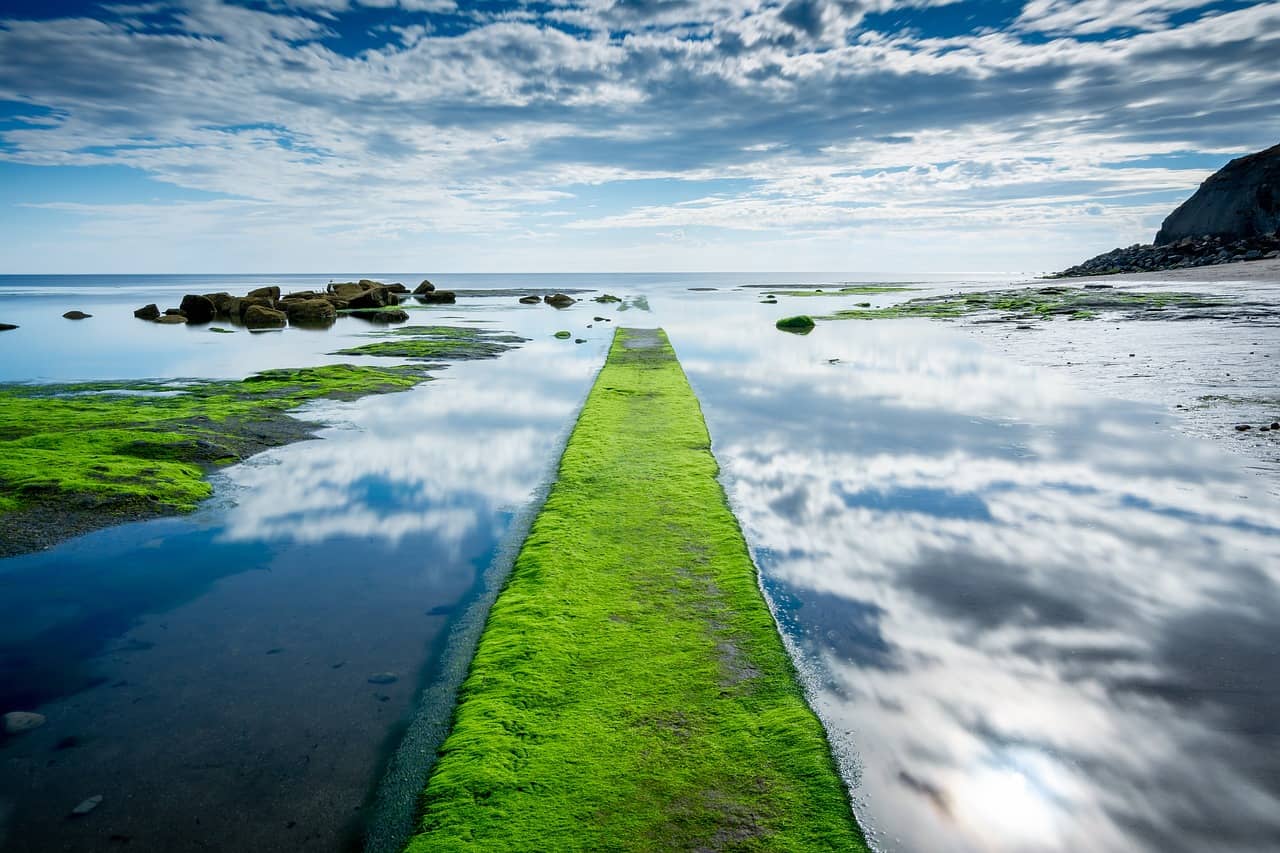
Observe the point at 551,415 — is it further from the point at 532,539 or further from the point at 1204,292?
the point at 1204,292

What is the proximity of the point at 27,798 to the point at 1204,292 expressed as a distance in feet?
236

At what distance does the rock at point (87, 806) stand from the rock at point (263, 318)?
186 ft

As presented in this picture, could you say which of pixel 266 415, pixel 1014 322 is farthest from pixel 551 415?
pixel 1014 322

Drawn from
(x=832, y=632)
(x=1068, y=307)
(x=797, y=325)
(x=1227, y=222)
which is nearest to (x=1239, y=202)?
(x=1227, y=222)

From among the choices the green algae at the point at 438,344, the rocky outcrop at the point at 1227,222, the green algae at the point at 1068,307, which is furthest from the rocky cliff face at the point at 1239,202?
the green algae at the point at 438,344

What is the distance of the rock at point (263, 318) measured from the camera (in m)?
56.2

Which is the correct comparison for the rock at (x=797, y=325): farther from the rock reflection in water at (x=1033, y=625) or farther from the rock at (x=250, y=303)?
the rock at (x=250, y=303)

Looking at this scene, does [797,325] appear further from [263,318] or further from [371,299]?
[371,299]

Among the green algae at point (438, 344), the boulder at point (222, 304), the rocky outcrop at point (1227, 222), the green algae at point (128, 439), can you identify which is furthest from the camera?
the rocky outcrop at point (1227, 222)

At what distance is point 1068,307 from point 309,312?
6195cm

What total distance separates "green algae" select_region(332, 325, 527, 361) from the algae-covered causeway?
1058 inches

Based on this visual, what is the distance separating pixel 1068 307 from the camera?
173ft

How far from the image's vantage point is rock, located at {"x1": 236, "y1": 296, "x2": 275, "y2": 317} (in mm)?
62700

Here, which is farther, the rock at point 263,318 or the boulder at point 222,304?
the boulder at point 222,304
